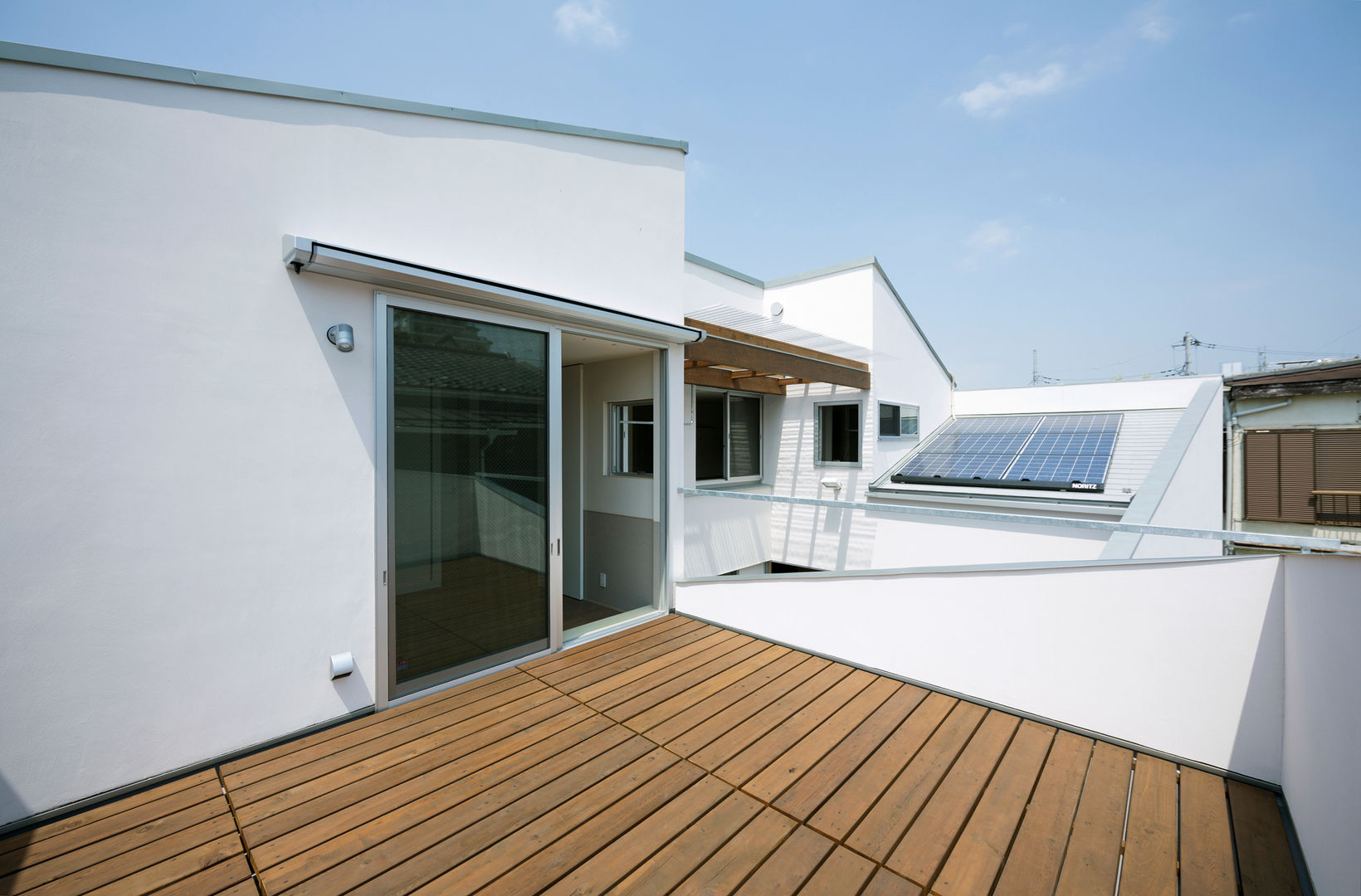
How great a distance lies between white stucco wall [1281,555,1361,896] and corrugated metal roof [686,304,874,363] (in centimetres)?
416

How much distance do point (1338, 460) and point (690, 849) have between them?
11325mm

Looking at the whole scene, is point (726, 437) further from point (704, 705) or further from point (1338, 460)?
point (1338, 460)

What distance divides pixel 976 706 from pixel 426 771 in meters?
2.65

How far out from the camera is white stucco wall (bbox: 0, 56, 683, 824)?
1862 millimetres

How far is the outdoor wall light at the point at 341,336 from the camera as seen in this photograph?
248 centimetres

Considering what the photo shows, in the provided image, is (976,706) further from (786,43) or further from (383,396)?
(786,43)

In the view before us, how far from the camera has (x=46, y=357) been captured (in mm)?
1885

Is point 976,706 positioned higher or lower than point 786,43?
lower

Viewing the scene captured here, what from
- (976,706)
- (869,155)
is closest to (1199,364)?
(869,155)

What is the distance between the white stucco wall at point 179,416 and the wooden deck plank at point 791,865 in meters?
2.07

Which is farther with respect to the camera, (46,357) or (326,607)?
(326,607)

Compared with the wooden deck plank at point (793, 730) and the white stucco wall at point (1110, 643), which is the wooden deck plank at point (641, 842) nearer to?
the wooden deck plank at point (793, 730)

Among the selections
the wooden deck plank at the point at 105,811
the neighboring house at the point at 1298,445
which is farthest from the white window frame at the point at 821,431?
the wooden deck plank at the point at 105,811

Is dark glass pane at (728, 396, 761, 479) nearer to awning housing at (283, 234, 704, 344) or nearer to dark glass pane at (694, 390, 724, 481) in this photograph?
dark glass pane at (694, 390, 724, 481)
